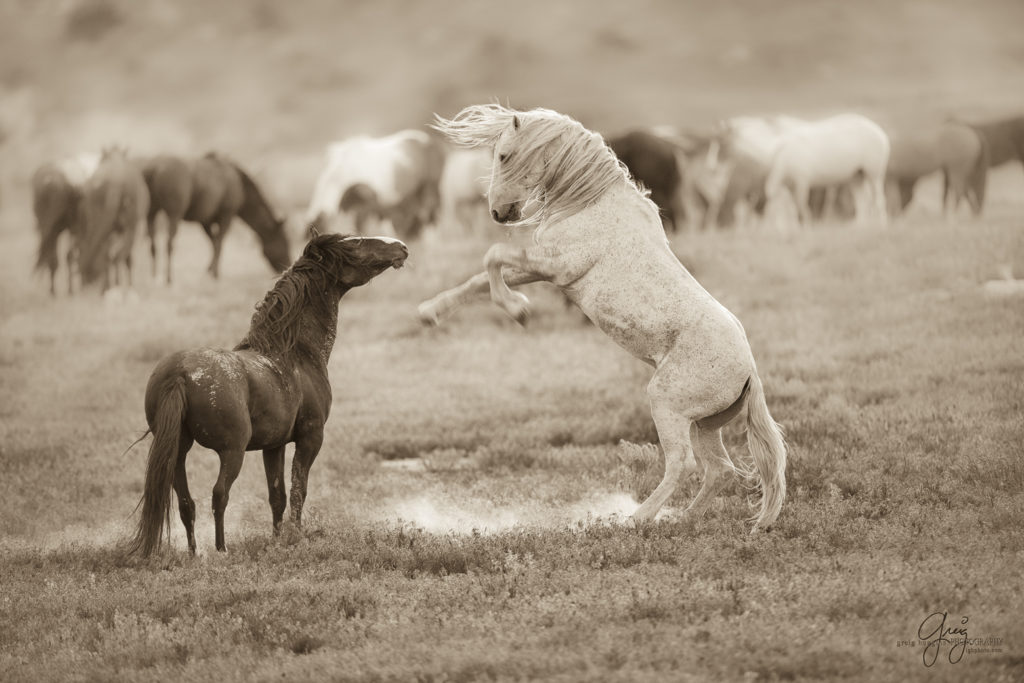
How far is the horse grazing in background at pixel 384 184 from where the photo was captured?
26672 mm

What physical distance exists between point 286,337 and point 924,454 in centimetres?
539

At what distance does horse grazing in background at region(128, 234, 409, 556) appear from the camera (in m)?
8.08

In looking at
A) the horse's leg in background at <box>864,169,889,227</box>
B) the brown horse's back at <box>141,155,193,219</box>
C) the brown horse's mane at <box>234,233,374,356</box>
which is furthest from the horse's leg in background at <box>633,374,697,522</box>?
the brown horse's back at <box>141,155,193,219</box>

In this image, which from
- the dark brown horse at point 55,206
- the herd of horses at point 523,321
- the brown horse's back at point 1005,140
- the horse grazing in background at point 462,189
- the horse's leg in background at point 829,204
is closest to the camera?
the herd of horses at point 523,321

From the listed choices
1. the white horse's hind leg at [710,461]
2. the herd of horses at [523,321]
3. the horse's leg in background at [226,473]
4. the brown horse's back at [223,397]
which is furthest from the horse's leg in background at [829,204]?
the horse's leg in background at [226,473]

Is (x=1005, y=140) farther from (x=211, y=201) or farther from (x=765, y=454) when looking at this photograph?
(x=765, y=454)

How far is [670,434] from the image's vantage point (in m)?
8.31

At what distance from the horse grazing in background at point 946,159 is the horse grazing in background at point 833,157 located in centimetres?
75

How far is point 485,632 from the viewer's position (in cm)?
648

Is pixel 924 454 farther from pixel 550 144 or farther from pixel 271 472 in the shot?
pixel 271 472

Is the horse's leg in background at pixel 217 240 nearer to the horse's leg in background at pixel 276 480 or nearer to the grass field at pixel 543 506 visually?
the grass field at pixel 543 506

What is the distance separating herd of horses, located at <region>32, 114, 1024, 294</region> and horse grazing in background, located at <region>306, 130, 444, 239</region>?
29 millimetres

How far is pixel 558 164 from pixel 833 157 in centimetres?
1779

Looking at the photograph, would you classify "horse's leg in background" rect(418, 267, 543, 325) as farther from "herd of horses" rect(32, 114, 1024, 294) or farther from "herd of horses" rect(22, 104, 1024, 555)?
"herd of horses" rect(32, 114, 1024, 294)
